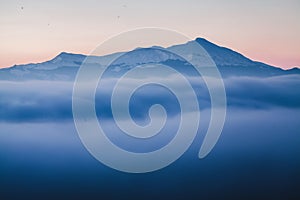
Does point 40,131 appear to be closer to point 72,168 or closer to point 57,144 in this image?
point 57,144

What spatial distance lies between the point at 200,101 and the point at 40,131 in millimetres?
10525

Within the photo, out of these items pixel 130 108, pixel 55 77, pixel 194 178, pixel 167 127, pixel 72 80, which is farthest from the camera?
pixel 130 108

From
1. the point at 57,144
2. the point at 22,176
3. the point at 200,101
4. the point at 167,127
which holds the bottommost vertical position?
the point at 22,176

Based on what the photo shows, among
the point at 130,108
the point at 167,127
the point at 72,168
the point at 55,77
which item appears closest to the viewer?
the point at 72,168

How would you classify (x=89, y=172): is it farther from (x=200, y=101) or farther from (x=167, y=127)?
(x=200, y=101)

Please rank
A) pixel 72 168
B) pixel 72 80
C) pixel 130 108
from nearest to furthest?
pixel 72 168
pixel 72 80
pixel 130 108

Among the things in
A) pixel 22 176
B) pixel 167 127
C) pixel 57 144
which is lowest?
pixel 22 176

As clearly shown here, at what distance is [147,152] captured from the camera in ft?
51.8

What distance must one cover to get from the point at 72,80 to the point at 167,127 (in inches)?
253

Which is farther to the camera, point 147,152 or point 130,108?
point 130,108

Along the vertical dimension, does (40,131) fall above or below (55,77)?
below

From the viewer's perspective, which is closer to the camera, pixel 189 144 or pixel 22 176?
pixel 22 176

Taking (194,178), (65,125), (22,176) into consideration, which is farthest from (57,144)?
(194,178)

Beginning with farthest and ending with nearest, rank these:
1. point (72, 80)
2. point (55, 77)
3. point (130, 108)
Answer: point (130, 108) → point (72, 80) → point (55, 77)
